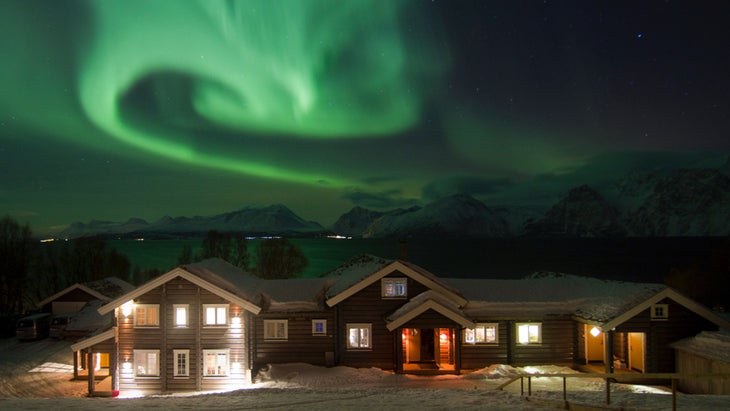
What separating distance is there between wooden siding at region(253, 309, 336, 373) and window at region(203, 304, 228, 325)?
204cm

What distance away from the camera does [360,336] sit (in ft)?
100

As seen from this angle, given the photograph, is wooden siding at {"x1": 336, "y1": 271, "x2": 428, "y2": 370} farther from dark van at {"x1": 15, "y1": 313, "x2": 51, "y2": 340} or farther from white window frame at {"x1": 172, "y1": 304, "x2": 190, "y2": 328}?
dark van at {"x1": 15, "y1": 313, "x2": 51, "y2": 340}

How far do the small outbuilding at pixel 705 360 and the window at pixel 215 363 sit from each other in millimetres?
22072

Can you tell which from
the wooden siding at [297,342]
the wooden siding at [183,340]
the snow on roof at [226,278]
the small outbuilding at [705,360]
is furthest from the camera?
the wooden siding at [297,342]

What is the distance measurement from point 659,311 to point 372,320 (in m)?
14.6

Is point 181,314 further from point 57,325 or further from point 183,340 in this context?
point 57,325

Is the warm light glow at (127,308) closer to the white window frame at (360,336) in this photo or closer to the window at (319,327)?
the window at (319,327)

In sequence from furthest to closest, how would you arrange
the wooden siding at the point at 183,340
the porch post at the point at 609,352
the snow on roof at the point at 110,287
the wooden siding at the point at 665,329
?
the snow on roof at the point at 110,287 < the wooden siding at the point at 183,340 < the wooden siding at the point at 665,329 < the porch post at the point at 609,352

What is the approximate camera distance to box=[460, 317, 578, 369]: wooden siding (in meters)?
30.3

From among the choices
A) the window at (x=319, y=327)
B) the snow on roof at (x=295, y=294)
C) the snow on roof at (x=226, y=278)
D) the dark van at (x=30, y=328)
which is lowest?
the dark van at (x=30, y=328)

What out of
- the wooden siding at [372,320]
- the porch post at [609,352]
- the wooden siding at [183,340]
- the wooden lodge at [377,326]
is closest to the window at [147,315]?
the wooden lodge at [377,326]

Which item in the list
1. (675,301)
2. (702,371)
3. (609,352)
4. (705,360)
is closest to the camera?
(705,360)

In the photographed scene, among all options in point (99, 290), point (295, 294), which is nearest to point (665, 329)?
point (295, 294)

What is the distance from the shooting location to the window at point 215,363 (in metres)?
28.8
